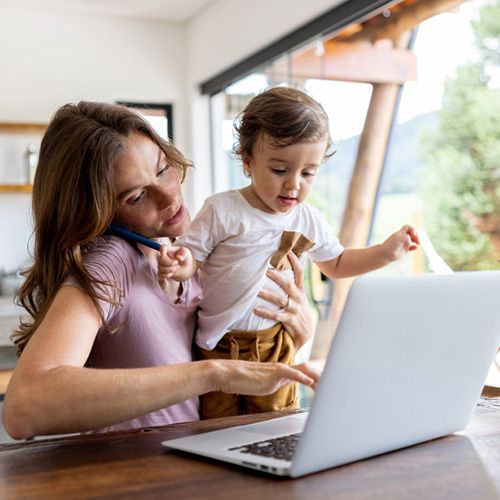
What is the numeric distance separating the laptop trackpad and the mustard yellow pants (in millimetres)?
408

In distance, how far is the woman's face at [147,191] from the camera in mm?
1569

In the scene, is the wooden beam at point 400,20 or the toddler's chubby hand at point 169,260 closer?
the toddler's chubby hand at point 169,260

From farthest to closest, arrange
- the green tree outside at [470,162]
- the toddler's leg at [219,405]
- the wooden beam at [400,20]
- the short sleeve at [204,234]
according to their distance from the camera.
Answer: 1. the wooden beam at [400,20]
2. the green tree outside at [470,162]
3. the short sleeve at [204,234]
4. the toddler's leg at [219,405]

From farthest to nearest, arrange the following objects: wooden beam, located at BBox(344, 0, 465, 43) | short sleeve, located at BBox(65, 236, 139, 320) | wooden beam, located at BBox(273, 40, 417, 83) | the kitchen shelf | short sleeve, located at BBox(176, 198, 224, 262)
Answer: the kitchen shelf, wooden beam, located at BBox(273, 40, 417, 83), wooden beam, located at BBox(344, 0, 465, 43), short sleeve, located at BBox(176, 198, 224, 262), short sleeve, located at BBox(65, 236, 139, 320)

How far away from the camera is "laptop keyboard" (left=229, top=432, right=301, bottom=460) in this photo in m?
1.05

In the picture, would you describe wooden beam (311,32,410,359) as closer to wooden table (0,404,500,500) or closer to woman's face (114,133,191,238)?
woman's face (114,133,191,238)

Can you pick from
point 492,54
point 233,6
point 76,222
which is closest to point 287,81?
point 233,6

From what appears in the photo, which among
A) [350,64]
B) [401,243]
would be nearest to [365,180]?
[350,64]

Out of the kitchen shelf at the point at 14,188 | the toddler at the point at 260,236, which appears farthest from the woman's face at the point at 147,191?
the kitchen shelf at the point at 14,188

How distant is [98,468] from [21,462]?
0.13 meters

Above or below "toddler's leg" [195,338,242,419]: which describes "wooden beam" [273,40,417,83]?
above

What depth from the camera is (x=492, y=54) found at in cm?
374

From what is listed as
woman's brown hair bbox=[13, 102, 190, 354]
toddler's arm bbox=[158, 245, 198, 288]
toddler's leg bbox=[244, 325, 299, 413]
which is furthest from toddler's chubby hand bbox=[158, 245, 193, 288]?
toddler's leg bbox=[244, 325, 299, 413]

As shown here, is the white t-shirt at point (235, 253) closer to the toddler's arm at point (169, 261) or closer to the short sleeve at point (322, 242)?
the short sleeve at point (322, 242)
